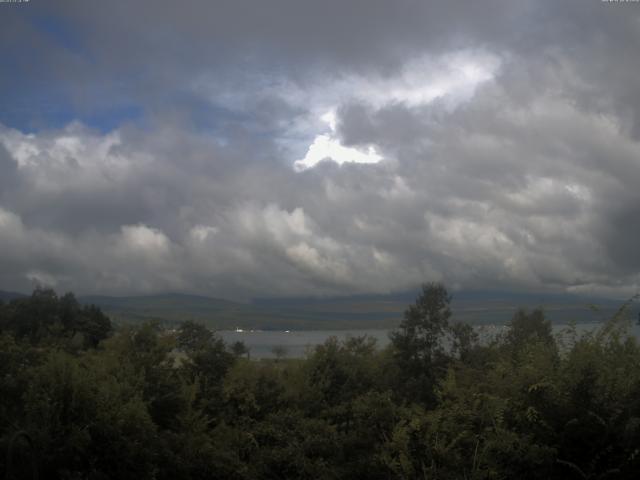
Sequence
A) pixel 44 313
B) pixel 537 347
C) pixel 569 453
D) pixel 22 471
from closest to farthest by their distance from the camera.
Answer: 1. pixel 22 471
2. pixel 569 453
3. pixel 537 347
4. pixel 44 313

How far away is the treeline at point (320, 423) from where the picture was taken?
916cm

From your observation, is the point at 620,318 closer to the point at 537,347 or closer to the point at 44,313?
the point at 537,347

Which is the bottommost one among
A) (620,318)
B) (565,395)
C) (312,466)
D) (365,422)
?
(312,466)

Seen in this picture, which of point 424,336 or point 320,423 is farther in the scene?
point 424,336

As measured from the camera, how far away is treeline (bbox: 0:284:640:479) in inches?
361

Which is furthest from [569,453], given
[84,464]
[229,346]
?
[229,346]

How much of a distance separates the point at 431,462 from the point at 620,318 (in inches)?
177

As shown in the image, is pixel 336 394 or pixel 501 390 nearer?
pixel 501 390

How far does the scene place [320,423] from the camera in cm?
1251

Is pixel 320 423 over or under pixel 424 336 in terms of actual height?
under

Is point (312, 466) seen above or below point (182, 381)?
below

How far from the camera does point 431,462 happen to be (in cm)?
985

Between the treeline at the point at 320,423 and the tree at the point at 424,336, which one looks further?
the tree at the point at 424,336

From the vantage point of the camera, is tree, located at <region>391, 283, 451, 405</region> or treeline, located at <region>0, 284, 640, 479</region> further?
tree, located at <region>391, 283, 451, 405</region>
